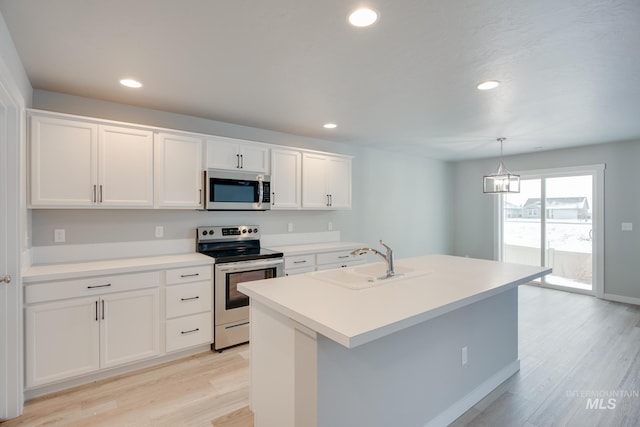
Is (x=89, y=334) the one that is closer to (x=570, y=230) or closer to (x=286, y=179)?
(x=286, y=179)

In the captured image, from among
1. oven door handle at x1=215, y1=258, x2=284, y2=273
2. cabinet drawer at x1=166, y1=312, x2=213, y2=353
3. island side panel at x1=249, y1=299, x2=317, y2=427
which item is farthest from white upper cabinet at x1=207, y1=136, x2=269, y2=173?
island side panel at x1=249, y1=299, x2=317, y2=427

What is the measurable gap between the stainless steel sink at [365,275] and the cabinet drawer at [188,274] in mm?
1338

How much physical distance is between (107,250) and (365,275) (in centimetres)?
248

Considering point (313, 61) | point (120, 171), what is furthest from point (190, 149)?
point (313, 61)

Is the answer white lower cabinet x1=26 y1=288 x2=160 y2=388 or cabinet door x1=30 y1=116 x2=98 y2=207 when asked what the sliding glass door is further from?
cabinet door x1=30 y1=116 x2=98 y2=207

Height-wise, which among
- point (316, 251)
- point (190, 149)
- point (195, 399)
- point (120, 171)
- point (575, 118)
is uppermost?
point (575, 118)

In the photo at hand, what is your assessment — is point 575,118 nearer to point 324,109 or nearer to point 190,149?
point 324,109

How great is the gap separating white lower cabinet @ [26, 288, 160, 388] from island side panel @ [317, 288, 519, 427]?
1.99 meters

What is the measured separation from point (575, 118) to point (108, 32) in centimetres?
442

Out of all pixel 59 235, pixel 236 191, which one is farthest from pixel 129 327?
pixel 236 191

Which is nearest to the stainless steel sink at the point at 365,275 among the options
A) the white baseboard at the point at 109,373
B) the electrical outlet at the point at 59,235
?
the white baseboard at the point at 109,373

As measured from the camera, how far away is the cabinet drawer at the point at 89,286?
228cm

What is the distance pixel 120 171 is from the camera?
2.83m

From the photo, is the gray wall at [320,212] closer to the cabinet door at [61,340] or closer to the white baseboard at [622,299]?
the cabinet door at [61,340]
